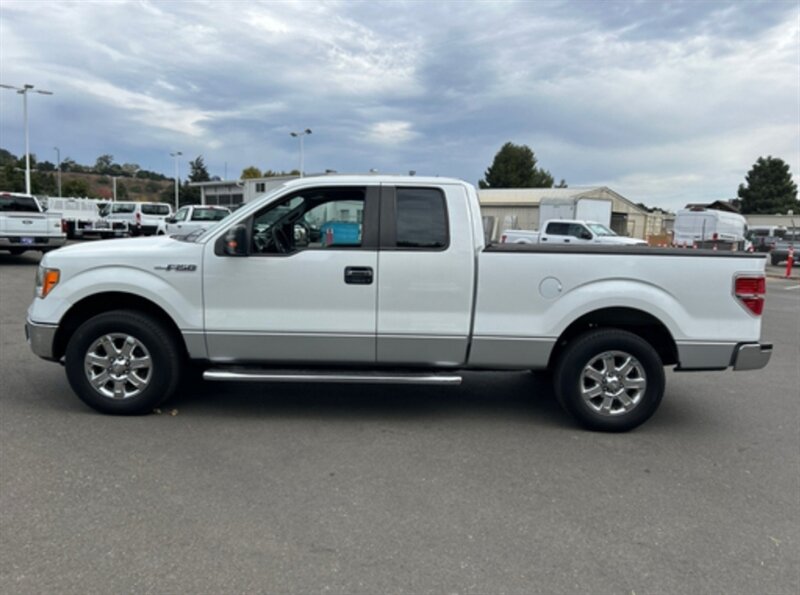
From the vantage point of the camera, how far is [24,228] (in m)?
14.8

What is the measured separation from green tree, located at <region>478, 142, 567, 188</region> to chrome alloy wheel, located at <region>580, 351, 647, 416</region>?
70.1 m

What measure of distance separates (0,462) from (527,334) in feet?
12.5

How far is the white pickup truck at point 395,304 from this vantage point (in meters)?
4.61

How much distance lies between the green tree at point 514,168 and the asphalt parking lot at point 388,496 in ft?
230

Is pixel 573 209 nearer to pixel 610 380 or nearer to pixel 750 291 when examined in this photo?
pixel 750 291

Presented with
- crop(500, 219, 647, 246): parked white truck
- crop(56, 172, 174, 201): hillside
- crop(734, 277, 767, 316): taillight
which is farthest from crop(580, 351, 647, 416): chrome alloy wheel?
crop(56, 172, 174, 201): hillside

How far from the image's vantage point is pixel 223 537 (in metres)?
3.07

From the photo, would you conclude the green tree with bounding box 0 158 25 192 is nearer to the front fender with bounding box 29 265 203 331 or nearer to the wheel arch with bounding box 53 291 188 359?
the wheel arch with bounding box 53 291 188 359

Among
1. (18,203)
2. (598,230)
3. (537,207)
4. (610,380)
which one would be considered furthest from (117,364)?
(537,207)

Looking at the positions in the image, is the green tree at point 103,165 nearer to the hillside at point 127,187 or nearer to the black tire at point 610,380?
the hillside at point 127,187

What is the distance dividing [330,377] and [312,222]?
129cm

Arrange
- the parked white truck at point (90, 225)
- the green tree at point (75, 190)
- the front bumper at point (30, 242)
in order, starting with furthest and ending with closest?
the green tree at point (75, 190) → the parked white truck at point (90, 225) → the front bumper at point (30, 242)

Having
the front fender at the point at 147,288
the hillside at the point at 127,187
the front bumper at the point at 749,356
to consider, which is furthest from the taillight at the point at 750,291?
the hillside at the point at 127,187

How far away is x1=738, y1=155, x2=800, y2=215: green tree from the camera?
7019 centimetres
